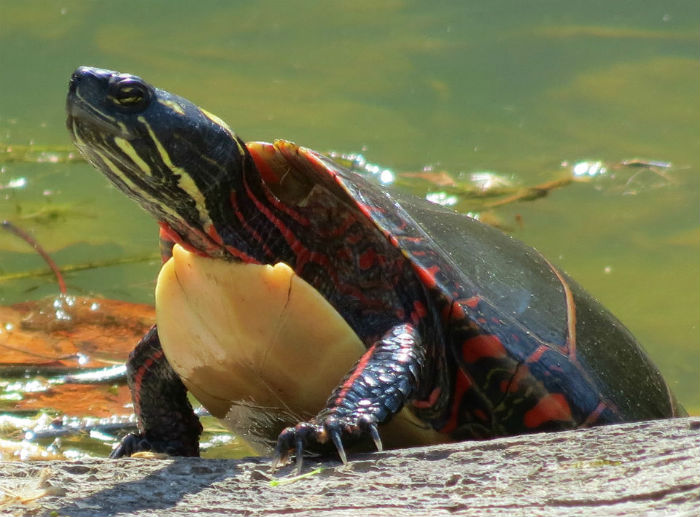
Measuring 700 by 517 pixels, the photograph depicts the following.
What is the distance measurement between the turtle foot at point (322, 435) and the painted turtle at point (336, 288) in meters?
0.22

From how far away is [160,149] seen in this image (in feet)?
6.96

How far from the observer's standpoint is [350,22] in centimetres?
659

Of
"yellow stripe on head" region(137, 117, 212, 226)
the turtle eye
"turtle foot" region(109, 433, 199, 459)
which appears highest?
the turtle eye

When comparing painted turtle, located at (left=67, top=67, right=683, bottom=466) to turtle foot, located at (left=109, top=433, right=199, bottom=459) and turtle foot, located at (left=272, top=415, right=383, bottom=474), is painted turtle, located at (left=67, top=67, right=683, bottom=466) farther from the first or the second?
turtle foot, located at (left=272, top=415, right=383, bottom=474)

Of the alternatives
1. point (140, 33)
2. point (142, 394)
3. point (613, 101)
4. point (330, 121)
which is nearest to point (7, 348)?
point (142, 394)

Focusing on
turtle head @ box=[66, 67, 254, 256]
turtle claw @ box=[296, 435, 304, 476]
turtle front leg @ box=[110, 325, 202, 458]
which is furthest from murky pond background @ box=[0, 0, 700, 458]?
turtle claw @ box=[296, 435, 304, 476]

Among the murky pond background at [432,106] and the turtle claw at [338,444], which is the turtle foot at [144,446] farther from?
the murky pond background at [432,106]

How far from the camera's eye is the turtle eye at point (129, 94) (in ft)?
6.74

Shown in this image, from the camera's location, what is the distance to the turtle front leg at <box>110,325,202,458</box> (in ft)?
8.04

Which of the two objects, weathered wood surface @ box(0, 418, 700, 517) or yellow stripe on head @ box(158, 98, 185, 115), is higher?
yellow stripe on head @ box(158, 98, 185, 115)

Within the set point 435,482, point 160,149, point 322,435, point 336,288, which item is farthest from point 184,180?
point 435,482

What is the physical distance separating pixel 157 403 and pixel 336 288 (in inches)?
21.8

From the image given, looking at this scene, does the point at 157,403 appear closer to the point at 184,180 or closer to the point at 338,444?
the point at 184,180

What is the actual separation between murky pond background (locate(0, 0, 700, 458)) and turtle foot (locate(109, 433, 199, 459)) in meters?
1.51
